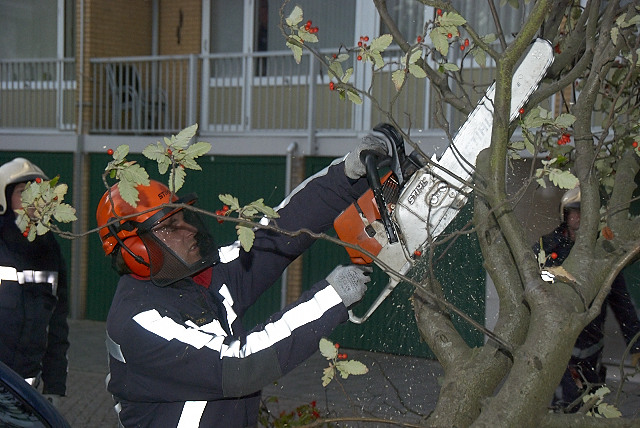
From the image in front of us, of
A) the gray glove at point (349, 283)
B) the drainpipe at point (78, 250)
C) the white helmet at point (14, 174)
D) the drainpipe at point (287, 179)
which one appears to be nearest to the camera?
the gray glove at point (349, 283)

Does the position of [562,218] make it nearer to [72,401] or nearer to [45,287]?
[45,287]

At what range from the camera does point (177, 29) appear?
475 inches

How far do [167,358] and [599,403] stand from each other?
1297 mm

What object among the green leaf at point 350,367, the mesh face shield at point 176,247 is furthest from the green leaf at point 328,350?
the mesh face shield at point 176,247

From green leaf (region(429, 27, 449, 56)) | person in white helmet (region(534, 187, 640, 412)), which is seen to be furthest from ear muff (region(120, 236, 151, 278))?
person in white helmet (region(534, 187, 640, 412))

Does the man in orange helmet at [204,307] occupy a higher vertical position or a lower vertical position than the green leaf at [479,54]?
lower

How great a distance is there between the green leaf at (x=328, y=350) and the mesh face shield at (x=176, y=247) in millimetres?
611

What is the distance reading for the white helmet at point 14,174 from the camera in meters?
4.45

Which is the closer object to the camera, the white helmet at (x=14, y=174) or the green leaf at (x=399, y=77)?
the green leaf at (x=399, y=77)

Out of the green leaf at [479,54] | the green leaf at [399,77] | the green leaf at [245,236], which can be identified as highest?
the green leaf at [479,54]

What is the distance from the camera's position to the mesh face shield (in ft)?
8.63

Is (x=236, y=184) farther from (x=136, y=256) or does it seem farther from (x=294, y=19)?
(x=294, y=19)

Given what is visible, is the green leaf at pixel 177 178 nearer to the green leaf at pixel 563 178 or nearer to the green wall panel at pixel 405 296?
the green leaf at pixel 563 178

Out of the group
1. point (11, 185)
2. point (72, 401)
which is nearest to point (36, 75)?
point (72, 401)
